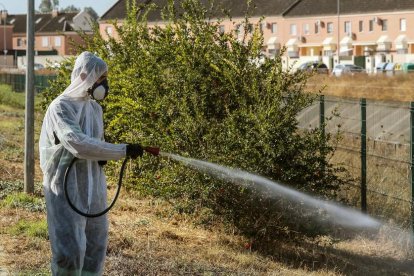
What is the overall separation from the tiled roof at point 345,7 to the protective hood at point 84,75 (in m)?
75.8

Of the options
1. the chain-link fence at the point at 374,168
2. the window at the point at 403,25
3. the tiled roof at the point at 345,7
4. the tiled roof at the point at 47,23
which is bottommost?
the chain-link fence at the point at 374,168

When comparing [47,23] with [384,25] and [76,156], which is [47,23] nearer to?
[384,25]

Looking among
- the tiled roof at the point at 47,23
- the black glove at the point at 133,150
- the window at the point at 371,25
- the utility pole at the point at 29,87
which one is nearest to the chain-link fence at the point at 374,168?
the utility pole at the point at 29,87

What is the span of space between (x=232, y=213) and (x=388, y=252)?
245cm

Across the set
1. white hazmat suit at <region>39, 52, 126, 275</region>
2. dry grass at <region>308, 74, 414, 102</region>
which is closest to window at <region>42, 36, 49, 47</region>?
dry grass at <region>308, 74, 414, 102</region>

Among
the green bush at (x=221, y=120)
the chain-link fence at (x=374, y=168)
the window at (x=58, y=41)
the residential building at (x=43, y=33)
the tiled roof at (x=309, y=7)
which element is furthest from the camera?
the window at (x=58, y=41)

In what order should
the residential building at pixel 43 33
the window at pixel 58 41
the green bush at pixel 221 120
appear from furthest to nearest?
the window at pixel 58 41 < the residential building at pixel 43 33 < the green bush at pixel 221 120

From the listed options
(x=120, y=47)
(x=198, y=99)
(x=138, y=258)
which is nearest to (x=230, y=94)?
(x=198, y=99)

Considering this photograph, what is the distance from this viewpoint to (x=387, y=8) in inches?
3231

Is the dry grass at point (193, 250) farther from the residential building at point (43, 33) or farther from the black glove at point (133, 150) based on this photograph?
the residential building at point (43, 33)

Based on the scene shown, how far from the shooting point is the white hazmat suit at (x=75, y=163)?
622 cm

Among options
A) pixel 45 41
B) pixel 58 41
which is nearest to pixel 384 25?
pixel 58 41

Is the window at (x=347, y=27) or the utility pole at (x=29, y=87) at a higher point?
the window at (x=347, y=27)

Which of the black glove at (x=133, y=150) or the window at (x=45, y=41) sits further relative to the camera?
the window at (x=45, y=41)
